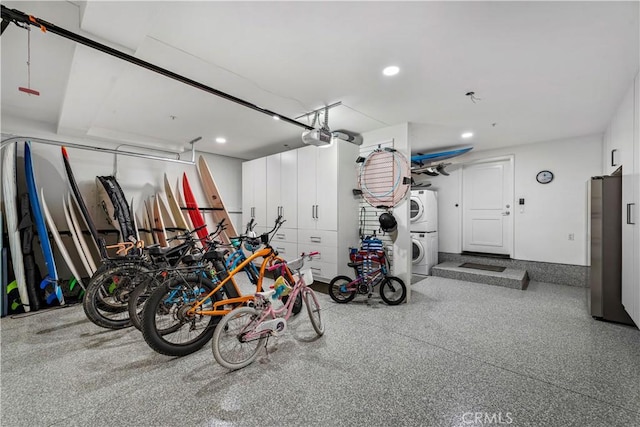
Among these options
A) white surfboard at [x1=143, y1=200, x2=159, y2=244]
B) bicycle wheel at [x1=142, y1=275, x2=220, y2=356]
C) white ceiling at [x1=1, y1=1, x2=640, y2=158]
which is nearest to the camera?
white ceiling at [x1=1, y1=1, x2=640, y2=158]

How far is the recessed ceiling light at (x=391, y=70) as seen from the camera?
97.3 inches

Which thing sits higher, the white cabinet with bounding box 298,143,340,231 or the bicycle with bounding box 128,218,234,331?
the white cabinet with bounding box 298,143,340,231

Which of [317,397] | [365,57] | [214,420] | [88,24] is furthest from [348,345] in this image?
[88,24]

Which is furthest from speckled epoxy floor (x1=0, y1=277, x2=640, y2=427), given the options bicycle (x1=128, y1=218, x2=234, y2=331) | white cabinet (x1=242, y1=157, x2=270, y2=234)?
white cabinet (x1=242, y1=157, x2=270, y2=234)

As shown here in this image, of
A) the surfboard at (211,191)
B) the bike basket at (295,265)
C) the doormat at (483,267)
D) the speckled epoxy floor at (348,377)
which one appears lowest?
the speckled epoxy floor at (348,377)

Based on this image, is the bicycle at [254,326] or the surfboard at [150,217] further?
the surfboard at [150,217]

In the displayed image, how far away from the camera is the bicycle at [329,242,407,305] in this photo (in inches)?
144

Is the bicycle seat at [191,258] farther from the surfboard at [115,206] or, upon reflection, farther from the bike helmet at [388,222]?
the bike helmet at [388,222]

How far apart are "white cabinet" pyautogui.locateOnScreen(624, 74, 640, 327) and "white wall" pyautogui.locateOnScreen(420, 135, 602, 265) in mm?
2017

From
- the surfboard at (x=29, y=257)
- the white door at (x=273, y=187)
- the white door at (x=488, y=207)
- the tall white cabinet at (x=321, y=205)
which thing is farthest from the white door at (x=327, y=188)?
the surfboard at (x=29, y=257)

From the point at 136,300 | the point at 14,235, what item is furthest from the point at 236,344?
the point at 14,235

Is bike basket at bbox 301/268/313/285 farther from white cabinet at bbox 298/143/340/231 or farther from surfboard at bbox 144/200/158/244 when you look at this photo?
surfboard at bbox 144/200/158/244

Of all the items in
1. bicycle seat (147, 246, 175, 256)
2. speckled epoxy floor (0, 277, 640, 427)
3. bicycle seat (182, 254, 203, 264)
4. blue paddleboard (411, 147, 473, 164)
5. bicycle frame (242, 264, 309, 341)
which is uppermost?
blue paddleboard (411, 147, 473, 164)

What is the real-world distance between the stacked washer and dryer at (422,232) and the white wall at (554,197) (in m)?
1.46
